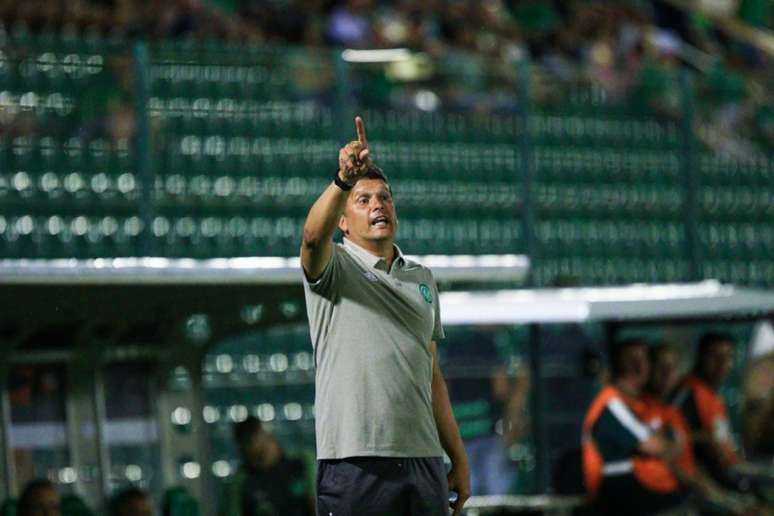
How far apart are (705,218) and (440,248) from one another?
277 cm

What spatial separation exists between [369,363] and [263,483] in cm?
483

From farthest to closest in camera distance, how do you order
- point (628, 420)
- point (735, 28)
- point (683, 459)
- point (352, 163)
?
point (735, 28) < point (683, 459) < point (628, 420) < point (352, 163)

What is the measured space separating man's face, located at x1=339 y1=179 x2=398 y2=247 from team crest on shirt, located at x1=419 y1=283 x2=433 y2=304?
174 millimetres

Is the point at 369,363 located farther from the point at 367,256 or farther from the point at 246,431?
the point at 246,431

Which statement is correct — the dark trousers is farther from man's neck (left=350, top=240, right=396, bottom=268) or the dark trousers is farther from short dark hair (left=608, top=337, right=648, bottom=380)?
short dark hair (left=608, top=337, right=648, bottom=380)

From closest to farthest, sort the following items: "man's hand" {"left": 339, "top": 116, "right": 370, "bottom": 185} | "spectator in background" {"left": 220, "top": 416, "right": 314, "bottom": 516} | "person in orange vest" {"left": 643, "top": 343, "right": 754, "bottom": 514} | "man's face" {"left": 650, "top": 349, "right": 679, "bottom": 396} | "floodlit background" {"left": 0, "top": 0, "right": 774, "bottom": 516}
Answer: "man's hand" {"left": 339, "top": 116, "right": 370, "bottom": 185} < "floodlit background" {"left": 0, "top": 0, "right": 774, "bottom": 516} < "spectator in background" {"left": 220, "top": 416, "right": 314, "bottom": 516} < "person in orange vest" {"left": 643, "top": 343, "right": 754, "bottom": 514} < "man's face" {"left": 650, "top": 349, "right": 679, "bottom": 396}

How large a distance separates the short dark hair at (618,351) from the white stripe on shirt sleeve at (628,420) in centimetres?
39

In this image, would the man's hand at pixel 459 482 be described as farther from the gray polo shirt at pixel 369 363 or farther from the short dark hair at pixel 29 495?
the short dark hair at pixel 29 495

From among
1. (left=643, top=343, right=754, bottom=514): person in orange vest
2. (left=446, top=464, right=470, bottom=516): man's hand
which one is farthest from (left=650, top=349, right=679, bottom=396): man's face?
(left=446, top=464, right=470, bottom=516): man's hand

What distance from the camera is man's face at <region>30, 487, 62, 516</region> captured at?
9195mm

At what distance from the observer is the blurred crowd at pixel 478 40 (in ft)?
45.2

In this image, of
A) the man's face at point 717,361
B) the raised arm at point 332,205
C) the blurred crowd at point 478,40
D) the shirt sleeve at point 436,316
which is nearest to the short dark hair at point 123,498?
the shirt sleeve at point 436,316

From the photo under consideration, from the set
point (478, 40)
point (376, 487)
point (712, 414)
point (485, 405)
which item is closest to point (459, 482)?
point (376, 487)

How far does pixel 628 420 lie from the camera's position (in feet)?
38.5
